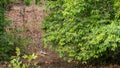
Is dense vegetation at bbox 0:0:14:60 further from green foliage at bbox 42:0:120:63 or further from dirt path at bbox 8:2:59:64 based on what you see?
green foliage at bbox 42:0:120:63

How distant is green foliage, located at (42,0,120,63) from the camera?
22.6 feet

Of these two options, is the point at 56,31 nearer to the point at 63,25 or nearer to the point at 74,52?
the point at 63,25

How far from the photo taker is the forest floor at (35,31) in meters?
8.21

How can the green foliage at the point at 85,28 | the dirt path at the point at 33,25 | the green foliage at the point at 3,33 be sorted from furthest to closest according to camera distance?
the dirt path at the point at 33,25, the green foliage at the point at 3,33, the green foliage at the point at 85,28

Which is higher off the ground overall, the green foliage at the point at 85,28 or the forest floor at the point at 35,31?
the green foliage at the point at 85,28

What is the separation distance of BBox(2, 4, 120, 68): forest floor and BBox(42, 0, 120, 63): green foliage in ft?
1.88

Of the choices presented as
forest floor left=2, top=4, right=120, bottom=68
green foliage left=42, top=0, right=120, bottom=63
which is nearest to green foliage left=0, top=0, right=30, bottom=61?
forest floor left=2, top=4, right=120, bottom=68

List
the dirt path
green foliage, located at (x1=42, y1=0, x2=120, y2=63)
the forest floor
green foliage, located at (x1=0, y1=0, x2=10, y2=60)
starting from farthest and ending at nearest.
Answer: the dirt path
the forest floor
green foliage, located at (x1=0, y1=0, x2=10, y2=60)
green foliage, located at (x1=42, y1=0, x2=120, y2=63)

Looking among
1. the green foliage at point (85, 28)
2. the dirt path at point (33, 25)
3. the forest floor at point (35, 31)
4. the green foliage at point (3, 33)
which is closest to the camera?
the green foliage at point (85, 28)

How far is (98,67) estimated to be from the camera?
7.93 metres

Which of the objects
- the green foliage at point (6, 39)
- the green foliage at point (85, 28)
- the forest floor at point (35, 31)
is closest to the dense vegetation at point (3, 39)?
the green foliage at point (6, 39)

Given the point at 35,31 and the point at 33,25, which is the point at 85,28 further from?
the point at 33,25

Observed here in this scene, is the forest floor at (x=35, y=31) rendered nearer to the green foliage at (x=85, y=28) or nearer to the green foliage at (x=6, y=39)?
the green foliage at (x=6, y=39)

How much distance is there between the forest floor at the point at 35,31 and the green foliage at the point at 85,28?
1.88 feet
